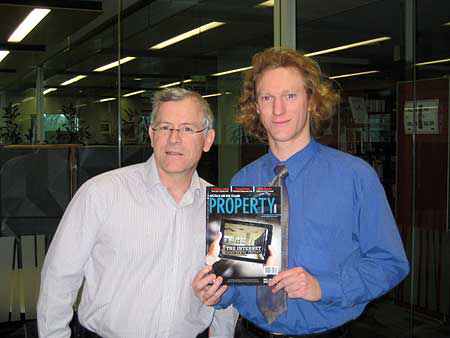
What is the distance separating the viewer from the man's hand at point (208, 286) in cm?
167

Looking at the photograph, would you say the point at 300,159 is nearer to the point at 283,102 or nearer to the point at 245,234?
the point at 283,102

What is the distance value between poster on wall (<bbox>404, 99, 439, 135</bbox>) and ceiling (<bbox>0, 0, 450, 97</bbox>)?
8.5 inches

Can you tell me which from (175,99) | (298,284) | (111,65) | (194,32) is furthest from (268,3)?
(298,284)

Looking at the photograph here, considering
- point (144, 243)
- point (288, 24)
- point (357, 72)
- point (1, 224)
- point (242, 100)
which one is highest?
point (288, 24)

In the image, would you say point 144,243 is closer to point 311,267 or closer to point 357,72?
point 311,267

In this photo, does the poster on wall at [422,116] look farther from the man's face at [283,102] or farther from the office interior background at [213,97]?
the man's face at [283,102]

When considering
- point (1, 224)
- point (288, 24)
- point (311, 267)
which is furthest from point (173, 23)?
point (311, 267)

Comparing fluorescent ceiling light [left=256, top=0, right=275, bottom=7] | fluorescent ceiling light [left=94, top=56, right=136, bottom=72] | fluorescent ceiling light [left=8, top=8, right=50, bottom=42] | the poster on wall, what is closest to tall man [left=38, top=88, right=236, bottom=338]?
the poster on wall

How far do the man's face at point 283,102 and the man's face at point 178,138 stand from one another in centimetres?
27

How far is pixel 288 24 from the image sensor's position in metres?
4.68

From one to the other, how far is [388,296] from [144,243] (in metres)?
2.78

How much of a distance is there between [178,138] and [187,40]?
3738mm

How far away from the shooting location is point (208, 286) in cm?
170

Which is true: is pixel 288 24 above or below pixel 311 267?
above
